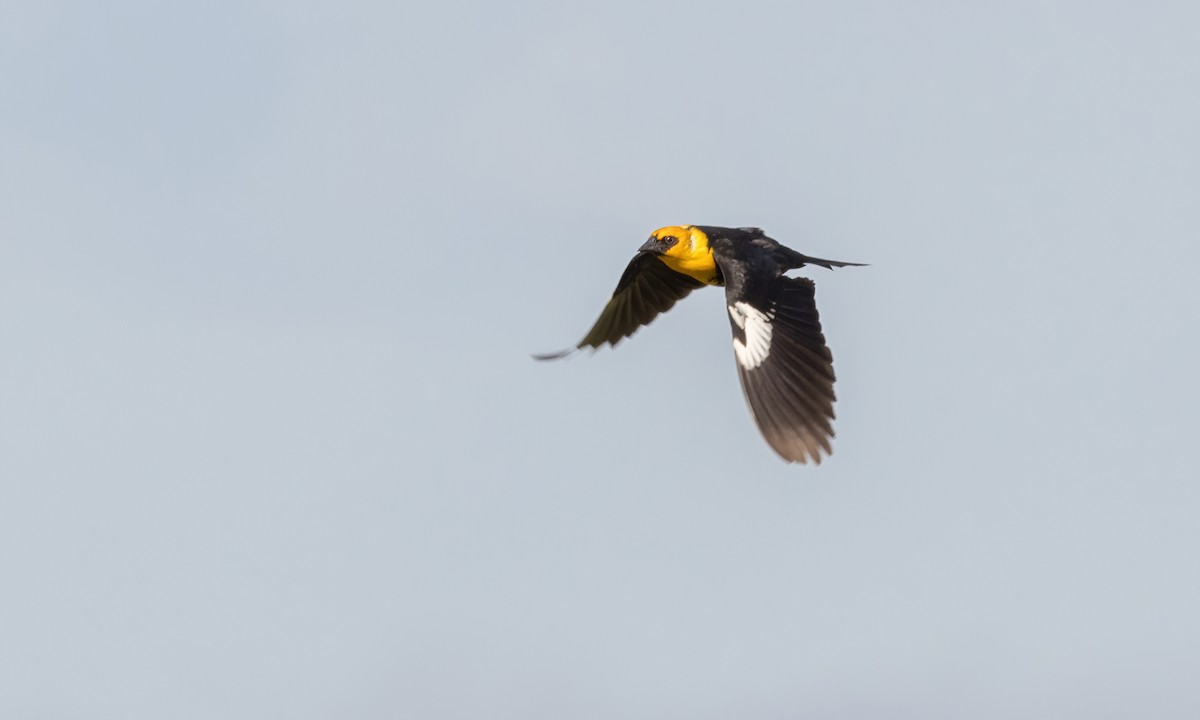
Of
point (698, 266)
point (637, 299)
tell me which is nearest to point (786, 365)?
point (698, 266)

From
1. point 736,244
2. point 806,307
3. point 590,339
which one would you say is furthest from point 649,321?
point 806,307

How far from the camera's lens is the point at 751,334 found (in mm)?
17688

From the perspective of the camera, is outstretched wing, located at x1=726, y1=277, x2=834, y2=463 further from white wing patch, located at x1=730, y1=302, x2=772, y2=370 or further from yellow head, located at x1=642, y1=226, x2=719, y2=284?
yellow head, located at x1=642, y1=226, x2=719, y2=284

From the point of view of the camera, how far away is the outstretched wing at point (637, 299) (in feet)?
69.8

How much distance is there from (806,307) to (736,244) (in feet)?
5.65

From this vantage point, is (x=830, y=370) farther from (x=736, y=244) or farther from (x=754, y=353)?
(x=736, y=244)

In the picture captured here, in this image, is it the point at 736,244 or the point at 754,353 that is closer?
the point at 754,353

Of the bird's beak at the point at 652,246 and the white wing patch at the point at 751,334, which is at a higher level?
the bird's beak at the point at 652,246

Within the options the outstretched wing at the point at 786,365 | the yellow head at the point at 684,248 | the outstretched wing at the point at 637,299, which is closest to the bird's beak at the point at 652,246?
the yellow head at the point at 684,248

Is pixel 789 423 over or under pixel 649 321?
under

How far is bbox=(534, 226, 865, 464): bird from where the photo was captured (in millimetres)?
16734

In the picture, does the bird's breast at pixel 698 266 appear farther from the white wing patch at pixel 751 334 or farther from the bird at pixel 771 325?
the white wing patch at pixel 751 334

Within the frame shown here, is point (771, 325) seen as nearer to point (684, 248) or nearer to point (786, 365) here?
point (786, 365)

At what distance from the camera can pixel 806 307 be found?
696 inches
